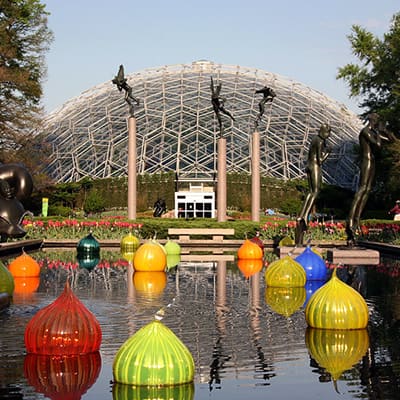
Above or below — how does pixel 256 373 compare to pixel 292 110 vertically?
below

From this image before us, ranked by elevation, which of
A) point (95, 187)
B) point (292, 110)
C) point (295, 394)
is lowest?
point (295, 394)

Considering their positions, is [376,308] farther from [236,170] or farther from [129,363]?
[236,170]

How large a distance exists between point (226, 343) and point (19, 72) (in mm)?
36136

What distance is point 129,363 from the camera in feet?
25.6

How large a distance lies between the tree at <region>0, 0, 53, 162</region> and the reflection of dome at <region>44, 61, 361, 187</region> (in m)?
16.0

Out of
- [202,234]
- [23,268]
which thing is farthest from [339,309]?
[202,234]

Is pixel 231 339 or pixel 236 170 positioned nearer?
pixel 231 339

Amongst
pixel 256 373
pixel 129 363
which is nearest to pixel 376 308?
pixel 256 373

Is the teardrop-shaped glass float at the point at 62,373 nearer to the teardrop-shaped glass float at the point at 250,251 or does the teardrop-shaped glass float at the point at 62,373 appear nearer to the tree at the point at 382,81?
the teardrop-shaped glass float at the point at 250,251

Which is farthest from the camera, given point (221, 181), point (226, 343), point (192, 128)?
point (192, 128)

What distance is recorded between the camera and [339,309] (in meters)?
11.0

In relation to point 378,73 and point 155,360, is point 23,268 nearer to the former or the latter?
point 155,360

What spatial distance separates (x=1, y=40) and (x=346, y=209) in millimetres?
24361

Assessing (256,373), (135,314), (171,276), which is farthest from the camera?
(171,276)
